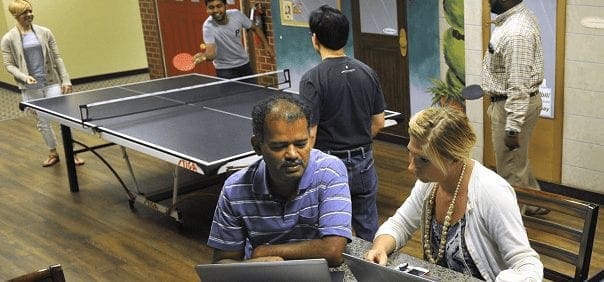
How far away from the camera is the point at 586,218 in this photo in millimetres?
2295

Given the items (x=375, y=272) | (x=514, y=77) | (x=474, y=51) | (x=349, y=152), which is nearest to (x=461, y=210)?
(x=375, y=272)

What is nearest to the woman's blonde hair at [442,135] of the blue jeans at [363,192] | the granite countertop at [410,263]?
the granite countertop at [410,263]

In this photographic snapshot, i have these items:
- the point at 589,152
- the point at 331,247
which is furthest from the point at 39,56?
the point at 331,247

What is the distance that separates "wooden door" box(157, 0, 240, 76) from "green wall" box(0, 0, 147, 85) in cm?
187

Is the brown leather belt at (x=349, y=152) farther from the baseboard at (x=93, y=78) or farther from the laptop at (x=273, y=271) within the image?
the baseboard at (x=93, y=78)

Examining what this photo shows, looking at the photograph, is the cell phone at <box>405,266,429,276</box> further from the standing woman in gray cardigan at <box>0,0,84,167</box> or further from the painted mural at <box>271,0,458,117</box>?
the standing woman in gray cardigan at <box>0,0,84,167</box>

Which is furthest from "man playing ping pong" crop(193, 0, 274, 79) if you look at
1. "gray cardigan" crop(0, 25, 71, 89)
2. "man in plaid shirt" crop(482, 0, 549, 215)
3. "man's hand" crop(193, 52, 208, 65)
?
"man in plaid shirt" crop(482, 0, 549, 215)

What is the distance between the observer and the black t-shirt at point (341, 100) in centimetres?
338

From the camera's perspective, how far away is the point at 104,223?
5293 mm

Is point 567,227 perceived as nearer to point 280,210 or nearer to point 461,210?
point 461,210

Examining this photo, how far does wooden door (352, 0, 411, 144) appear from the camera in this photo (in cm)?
636

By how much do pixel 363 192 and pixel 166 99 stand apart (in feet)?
8.67

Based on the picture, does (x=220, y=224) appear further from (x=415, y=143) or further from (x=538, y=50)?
(x=538, y=50)

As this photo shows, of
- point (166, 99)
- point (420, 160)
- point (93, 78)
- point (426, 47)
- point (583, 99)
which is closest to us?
point (420, 160)
